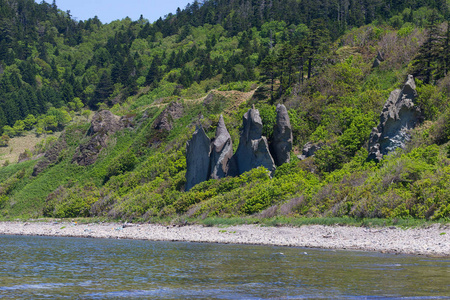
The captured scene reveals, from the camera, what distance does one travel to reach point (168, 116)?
6875 cm

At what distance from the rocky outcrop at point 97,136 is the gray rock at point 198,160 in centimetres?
2382

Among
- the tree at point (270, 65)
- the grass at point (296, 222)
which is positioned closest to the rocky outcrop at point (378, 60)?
the tree at point (270, 65)

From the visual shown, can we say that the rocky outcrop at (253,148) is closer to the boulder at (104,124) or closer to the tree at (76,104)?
the boulder at (104,124)

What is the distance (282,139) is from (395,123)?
35.4 ft

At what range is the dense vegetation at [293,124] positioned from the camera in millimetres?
34375

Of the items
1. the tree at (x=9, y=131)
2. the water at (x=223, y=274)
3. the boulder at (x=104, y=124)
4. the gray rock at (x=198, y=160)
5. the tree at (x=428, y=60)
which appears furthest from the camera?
the tree at (x=9, y=131)

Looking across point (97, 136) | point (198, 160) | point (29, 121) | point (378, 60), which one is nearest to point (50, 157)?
point (97, 136)

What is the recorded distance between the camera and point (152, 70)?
119125mm

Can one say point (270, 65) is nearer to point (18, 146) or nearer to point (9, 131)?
point (18, 146)

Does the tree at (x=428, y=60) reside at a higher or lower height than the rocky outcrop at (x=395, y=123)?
higher

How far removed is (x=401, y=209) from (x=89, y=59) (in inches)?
6507

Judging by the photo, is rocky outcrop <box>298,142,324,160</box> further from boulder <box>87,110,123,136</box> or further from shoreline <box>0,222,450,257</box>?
boulder <box>87,110,123,136</box>

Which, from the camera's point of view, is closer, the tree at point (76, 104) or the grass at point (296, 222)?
the grass at point (296, 222)

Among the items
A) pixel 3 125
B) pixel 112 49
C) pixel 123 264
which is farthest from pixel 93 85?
pixel 123 264
